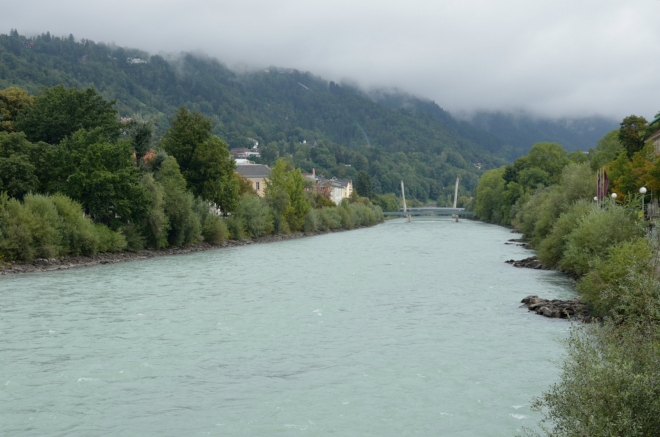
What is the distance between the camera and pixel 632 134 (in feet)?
221

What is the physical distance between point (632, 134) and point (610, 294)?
1977 inches

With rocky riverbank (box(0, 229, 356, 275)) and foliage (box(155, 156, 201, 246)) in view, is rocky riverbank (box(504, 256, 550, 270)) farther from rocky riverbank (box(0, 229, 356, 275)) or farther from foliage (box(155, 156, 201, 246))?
foliage (box(155, 156, 201, 246))

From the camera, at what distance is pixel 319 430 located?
49.3 feet

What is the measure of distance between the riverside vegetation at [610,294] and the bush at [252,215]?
92.5ft

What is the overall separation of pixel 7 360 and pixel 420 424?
1242 centimetres

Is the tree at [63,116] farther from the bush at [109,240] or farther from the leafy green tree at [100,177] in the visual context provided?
the bush at [109,240]

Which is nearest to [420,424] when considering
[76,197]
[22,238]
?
[22,238]

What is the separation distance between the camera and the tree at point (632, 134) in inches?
2650

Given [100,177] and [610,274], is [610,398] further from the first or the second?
[100,177]

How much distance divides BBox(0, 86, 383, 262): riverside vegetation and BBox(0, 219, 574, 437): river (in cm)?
728

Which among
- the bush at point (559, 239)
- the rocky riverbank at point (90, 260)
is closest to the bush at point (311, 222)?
the rocky riverbank at point (90, 260)

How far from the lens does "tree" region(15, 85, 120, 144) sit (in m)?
56.1

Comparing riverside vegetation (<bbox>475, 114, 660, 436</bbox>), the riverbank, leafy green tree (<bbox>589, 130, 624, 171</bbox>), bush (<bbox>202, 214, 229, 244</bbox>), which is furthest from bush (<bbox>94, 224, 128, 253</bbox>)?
leafy green tree (<bbox>589, 130, 624, 171</bbox>)

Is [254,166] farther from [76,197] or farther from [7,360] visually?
[7,360]
